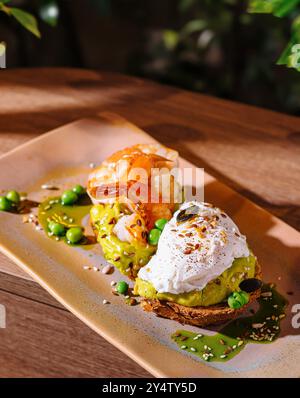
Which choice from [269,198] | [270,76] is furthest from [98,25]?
[269,198]

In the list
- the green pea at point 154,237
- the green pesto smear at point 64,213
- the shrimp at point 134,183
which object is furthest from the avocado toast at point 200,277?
the green pesto smear at point 64,213

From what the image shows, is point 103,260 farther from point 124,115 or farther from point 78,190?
point 124,115

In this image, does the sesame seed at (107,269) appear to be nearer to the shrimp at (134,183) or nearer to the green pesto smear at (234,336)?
the shrimp at (134,183)

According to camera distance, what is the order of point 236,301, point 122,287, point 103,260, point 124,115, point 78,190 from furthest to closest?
1. point 124,115
2. point 78,190
3. point 103,260
4. point 122,287
5. point 236,301

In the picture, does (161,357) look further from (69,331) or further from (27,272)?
(27,272)

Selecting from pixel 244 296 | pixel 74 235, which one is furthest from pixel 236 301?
pixel 74 235

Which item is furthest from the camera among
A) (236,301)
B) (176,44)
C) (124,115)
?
(176,44)
